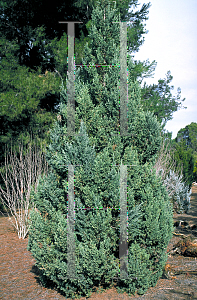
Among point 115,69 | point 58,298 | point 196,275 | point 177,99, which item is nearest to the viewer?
point 58,298

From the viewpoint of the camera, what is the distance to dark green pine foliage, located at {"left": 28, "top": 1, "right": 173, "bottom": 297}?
3.37 m

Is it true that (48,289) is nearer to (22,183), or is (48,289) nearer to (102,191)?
(102,191)

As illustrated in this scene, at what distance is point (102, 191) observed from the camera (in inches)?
139

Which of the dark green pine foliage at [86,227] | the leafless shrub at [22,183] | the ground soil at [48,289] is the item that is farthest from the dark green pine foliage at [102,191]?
the leafless shrub at [22,183]

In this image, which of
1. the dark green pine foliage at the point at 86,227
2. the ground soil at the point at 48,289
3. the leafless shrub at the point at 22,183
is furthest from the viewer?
the leafless shrub at the point at 22,183

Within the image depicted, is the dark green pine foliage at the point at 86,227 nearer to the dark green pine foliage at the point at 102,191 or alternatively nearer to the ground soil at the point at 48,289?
the dark green pine foliage at the point at 102,191

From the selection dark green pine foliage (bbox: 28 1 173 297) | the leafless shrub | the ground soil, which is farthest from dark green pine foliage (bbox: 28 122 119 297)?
the leafless shrub

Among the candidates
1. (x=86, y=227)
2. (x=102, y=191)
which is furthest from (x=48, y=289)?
(x=102, y=191)

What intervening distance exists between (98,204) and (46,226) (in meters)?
0.97

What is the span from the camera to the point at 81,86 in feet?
13.0

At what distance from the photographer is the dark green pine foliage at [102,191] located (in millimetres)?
3367

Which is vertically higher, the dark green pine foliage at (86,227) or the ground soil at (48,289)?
the dark green pine foliage at (86,227)

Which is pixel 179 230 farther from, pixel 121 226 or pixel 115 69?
pixel 115 69

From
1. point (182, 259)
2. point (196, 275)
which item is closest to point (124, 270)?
point (196, 275)
